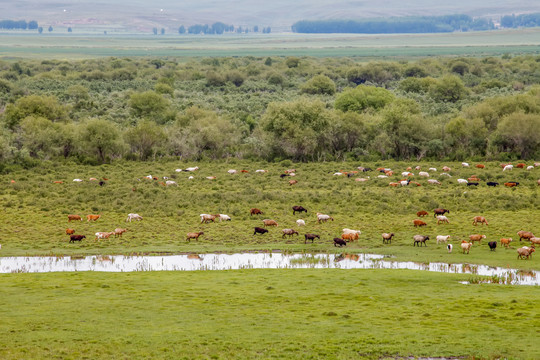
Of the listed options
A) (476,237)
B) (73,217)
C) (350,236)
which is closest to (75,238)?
(73,217)

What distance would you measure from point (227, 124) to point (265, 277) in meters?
40.4

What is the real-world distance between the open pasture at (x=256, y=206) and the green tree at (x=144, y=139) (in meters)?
6.12

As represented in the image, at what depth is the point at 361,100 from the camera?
251 feet

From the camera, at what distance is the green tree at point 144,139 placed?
59.2 m

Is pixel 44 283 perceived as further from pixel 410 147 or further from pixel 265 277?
pixel 410 147

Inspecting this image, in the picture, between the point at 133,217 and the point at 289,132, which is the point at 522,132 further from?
the point at 133,217

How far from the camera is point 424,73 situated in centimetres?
13088

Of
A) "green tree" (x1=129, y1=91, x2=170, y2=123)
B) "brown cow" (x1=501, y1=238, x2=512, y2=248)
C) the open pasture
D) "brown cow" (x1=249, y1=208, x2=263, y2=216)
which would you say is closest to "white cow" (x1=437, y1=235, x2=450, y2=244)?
the open pasture

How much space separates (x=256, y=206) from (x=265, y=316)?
65.1ft

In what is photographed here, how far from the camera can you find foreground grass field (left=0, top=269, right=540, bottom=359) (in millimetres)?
16797

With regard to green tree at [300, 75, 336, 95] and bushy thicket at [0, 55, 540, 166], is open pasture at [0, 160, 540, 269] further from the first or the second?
green tree at [300, 75, 336, 95]

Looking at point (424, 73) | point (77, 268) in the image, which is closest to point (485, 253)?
point (77, 268)

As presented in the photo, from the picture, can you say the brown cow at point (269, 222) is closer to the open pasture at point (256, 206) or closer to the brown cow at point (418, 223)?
the open pasture at point (256, 206)

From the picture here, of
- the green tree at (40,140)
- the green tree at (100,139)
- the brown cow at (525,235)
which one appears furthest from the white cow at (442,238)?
the green tree at (40,140)
